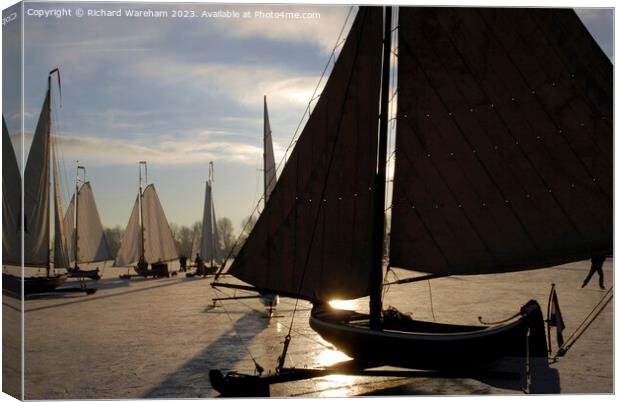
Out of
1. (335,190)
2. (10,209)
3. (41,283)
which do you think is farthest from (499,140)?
(41,283)

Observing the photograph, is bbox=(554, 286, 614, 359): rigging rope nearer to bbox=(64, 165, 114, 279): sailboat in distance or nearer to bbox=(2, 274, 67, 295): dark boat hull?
bbox=(2, 274, 67, 295): dark boat hull

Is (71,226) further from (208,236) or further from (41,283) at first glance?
(41,283)

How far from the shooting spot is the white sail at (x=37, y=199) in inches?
607

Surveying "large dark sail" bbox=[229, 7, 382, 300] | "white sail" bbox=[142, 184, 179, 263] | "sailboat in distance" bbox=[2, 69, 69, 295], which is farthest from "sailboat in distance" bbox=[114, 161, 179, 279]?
"large dark sail" bbox=[229, 7, 382, 300]

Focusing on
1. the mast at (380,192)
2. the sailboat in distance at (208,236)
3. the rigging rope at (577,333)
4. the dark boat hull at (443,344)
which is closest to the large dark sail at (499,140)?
the mast at (380,192)

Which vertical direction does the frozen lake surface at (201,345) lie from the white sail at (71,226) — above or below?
below

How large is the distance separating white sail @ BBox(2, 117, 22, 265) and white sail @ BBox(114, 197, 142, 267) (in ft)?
173

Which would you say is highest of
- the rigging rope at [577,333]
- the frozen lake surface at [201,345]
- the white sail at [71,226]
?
the white sail at [71,226]

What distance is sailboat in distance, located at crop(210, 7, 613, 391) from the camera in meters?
14.6

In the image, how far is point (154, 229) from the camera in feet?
216

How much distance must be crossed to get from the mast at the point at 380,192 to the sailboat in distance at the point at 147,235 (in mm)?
51079

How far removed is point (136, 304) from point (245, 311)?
8.42 meters

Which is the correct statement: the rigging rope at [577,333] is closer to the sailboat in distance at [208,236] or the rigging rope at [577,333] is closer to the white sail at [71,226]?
the sailboat in distance at [208,236]

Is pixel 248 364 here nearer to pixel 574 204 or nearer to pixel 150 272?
pixel 574 204
